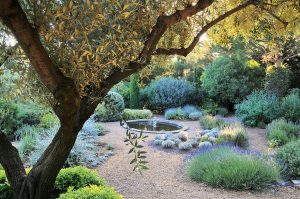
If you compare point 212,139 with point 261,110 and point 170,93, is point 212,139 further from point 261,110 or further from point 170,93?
point 170,93

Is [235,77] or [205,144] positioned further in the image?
[235,77]

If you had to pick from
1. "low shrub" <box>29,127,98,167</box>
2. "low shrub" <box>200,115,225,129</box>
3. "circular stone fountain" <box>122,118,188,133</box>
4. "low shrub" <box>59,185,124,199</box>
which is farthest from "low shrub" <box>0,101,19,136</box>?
"low shrub" <box>59,185,124,199</box>

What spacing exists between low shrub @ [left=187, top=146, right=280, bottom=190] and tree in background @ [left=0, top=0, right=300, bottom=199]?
139 inches

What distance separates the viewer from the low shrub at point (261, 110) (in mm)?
11562

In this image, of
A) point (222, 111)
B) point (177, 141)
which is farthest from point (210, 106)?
point (177, 141)

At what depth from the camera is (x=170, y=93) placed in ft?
53.1

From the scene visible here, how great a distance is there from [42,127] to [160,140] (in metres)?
3.71

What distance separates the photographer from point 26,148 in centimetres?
761

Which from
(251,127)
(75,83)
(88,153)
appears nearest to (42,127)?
(88,153)

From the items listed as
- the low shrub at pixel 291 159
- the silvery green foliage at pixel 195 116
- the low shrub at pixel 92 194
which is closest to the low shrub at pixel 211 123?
the silvery green foliage at pixel 195 116

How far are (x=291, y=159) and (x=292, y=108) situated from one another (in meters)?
5.18

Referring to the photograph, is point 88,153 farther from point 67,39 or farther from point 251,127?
point 251,127

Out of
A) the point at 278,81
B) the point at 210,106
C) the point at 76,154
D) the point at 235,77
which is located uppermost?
the point at 235,77

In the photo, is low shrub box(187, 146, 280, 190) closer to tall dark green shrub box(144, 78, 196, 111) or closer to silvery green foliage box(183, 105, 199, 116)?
silvery green foliage box(183, 105, 199, 116)
